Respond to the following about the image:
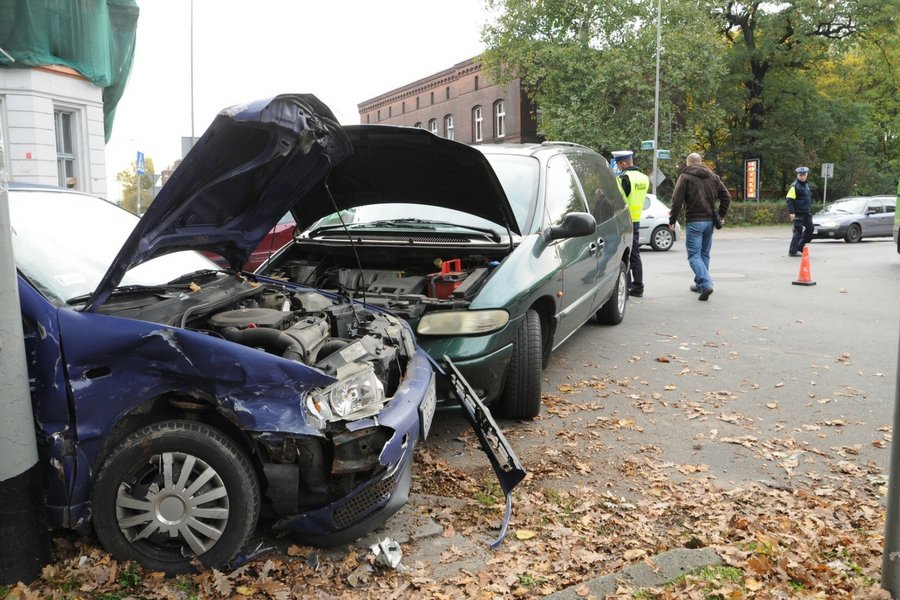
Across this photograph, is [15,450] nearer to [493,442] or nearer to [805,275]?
[493,442]

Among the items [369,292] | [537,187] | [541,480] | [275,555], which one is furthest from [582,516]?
[537,187]

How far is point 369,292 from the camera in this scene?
17.2 feet

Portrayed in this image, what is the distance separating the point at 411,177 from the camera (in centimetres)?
566

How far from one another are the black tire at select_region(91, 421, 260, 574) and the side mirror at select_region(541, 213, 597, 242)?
3.08 metres

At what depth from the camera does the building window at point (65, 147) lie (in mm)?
17344

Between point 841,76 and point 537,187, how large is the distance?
42.2 meters

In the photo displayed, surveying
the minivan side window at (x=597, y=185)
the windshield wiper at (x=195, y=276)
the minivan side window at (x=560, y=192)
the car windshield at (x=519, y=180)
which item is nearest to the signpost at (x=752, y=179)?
the minivan side window at (x=597, y=185)

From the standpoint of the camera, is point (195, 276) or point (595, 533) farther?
point (195, 276)

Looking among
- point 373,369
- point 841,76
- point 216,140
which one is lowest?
point 373,369

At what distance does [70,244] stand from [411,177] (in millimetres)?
2515

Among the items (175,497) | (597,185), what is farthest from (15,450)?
(597,185)

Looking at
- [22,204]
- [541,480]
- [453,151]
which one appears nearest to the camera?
[22,204]

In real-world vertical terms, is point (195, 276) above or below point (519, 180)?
below

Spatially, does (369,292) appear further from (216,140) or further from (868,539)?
(868,539)
